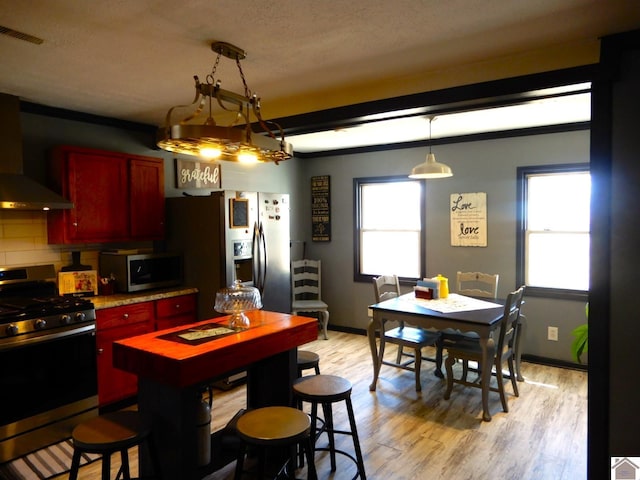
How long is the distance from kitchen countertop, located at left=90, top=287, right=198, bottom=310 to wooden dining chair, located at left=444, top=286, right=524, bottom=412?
2359mm

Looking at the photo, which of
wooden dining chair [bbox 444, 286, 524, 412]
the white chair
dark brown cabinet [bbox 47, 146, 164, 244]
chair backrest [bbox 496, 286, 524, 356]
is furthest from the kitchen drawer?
chair backrest [bbox 496, 286, 524, 356]

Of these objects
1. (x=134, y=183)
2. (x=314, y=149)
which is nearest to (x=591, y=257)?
(x=134, y=183)

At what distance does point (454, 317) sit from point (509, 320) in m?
0.48

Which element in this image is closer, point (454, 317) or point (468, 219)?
point (454, 317)

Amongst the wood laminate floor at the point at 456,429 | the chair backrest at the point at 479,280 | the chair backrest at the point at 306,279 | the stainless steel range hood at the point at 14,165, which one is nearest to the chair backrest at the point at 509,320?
the wood laminate floor at the point at 456,429

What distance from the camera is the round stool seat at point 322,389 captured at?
2.30 m

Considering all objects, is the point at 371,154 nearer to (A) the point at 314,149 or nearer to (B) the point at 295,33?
(A) the point at 314,149

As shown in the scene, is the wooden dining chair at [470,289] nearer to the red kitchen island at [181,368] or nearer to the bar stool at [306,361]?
the bar stool at [306,361]

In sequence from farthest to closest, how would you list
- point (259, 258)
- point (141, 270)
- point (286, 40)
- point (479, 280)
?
point (479, 280) < point (259, 258) < point (141, 270) < point (286, 40)

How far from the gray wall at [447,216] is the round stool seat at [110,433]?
13.0 feet

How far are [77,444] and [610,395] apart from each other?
2568 mm

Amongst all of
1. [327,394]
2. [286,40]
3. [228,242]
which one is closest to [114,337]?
[228,242]

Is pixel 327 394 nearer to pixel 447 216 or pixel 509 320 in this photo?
pixel 509 320

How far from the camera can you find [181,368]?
6.24 feet
